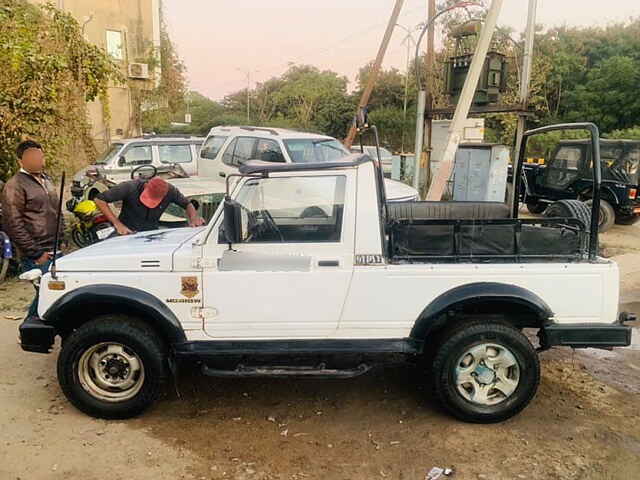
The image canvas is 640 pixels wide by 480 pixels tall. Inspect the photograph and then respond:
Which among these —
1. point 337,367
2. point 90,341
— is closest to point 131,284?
→ point 90,341

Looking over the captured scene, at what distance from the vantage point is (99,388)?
3.84 m

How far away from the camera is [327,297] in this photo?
11.9 feet

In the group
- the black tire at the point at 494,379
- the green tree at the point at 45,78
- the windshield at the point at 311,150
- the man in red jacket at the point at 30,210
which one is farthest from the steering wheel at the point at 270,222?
the green tree at the point at 45,78

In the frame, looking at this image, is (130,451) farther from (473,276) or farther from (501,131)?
(501,131)

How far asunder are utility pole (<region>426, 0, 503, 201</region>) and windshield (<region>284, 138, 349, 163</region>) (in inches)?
61.8

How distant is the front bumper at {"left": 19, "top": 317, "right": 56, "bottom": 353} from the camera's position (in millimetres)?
3768

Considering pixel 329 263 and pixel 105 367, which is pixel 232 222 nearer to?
pixel 329 263

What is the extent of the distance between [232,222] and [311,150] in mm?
5901

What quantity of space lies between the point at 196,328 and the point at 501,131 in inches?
1079

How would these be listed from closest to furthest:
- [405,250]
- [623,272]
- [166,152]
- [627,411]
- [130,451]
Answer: [130,451], [405,250], [627,411], [623,272], [166,152]

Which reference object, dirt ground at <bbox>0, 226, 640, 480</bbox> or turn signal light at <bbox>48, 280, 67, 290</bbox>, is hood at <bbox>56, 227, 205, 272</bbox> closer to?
turn signal light at <bbox>48, 280, 67, 290</bbox>

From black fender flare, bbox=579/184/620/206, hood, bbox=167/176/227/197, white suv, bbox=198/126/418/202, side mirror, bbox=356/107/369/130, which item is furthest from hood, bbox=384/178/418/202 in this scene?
black fender flare, bbox=579/184/620/206

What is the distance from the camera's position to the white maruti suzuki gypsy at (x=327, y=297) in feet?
11.9

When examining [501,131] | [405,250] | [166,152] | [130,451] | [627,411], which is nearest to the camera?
[130,451]
